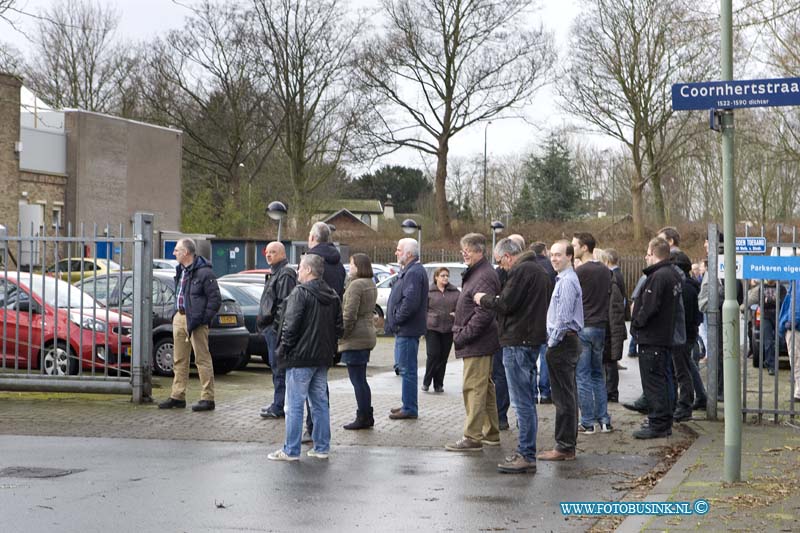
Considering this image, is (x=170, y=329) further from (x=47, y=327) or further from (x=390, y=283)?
(x=390, y=283)

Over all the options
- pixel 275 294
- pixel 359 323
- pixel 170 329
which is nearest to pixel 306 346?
pixel 359 323

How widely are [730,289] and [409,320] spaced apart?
486 centimetres

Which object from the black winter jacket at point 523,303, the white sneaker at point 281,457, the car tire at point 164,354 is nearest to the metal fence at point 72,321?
the car tire at point 164,354

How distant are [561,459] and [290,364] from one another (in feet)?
8.22

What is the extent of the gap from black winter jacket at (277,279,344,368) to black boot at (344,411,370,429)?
196cm

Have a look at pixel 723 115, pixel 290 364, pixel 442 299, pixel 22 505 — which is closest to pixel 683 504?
pixel 723 115

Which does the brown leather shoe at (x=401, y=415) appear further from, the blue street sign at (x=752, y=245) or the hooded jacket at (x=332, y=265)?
the blue street sign at (x=752, y=245)

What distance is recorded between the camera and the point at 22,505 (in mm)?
7531

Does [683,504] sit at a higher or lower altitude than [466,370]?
lower

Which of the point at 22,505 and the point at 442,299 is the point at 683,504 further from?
the point at 442,299

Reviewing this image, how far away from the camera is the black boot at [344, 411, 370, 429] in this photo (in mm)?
11281

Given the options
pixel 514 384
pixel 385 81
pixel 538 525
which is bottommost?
pixel 538 525

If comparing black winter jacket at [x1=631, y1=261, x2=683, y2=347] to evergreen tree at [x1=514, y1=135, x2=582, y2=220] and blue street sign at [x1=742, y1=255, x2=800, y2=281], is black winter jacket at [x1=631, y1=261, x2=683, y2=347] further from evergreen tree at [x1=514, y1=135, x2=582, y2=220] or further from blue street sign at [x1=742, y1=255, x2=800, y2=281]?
evergreen tree at [x1=514, y1=135, x2=582, y2=220]

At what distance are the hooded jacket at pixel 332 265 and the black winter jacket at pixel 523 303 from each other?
9.33 ft
